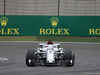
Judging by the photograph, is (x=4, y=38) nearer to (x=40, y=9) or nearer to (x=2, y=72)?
(x=40, y=9)

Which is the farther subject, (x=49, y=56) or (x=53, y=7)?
(x=53, y=7)

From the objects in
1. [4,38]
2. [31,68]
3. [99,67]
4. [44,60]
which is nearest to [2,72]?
[31,68]

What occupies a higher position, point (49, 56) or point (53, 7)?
point (53, 7)

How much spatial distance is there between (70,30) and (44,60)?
57.7 feet

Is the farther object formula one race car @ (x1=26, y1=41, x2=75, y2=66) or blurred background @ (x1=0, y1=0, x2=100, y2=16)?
blurred background @ (x1=0, y1=0, x2=100, y2=16)

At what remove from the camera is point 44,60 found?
12617mm

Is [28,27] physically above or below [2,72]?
above

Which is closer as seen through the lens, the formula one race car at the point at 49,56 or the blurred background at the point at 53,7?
the formula one race car at the point at 49,56

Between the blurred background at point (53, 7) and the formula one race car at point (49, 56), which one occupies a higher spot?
the blurred background at point (53, 7)

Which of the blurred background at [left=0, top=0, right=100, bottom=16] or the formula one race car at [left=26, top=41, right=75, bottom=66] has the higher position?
the blurred background at [left=0, top=0, right=100, bottom=16]

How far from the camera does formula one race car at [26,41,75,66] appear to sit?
40.1 ft

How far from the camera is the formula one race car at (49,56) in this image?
12.2 meters

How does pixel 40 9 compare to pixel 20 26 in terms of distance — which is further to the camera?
pixel 40 9

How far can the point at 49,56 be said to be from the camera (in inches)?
477
